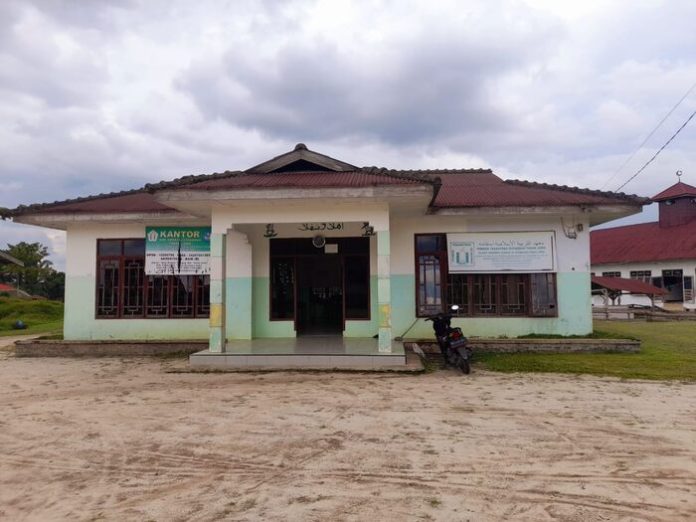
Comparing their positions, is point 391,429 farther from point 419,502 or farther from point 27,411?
point 27,411

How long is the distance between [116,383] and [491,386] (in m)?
5.47

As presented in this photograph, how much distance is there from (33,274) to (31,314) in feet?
73.9

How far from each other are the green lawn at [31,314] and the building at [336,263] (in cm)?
1054

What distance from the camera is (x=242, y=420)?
5.06m

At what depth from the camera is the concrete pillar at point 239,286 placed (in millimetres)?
10219

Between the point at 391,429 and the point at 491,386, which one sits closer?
the point at 391,429

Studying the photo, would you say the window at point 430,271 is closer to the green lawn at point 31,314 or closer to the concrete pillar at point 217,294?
the concrete pillar at point 217,294

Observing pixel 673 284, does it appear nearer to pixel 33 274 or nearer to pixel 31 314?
pixel 31 314

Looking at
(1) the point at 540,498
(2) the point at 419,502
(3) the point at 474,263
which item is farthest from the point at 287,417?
(3) the point at 474,263

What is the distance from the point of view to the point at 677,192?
1032 inches

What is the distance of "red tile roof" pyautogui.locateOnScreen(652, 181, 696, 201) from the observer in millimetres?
25984

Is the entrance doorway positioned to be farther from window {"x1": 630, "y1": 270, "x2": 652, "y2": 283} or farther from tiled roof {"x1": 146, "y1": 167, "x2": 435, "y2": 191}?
window {"x1": 630, "y1": 270, "x2": 652, "y2": 283}

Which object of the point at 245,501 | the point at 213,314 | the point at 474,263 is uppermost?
the point at 474,263

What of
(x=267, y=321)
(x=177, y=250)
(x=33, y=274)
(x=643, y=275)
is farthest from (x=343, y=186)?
(x=33, y=274)
